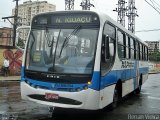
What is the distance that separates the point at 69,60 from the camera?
849 centimetres

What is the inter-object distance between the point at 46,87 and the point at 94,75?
1.35 metres

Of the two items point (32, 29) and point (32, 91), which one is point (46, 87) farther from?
point (32, 29)

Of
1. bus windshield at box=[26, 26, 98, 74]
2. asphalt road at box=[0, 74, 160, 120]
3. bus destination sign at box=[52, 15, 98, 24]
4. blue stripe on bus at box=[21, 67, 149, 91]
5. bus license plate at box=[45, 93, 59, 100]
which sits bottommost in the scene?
asphalt road at box=[0, 74, 160, 120]

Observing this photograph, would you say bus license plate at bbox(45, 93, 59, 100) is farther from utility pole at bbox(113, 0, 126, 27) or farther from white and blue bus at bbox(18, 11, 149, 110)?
utility pole at bbox(113, 0, 126, 27)

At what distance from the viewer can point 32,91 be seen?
8.70 metres

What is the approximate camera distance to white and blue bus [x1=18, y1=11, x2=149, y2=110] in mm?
8250

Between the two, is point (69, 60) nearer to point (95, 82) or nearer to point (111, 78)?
point (95, 82)

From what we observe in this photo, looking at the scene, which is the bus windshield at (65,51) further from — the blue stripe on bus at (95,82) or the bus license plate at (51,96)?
the bus license plate at (51,96)

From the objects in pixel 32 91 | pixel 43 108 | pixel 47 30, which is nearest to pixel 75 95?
pixel 32 91

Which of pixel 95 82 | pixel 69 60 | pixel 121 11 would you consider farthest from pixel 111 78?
pixel 121 11

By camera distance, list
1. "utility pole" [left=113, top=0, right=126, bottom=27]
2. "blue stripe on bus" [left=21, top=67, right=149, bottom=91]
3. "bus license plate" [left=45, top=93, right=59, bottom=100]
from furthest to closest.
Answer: "utility pole" [left=113, top=0, right=126, bottom=27], "bus license plate" [left=45, top=93, right=59, bottom=100], "blue stripe on bus" [left=21, top=67, right=149, bottom=91]

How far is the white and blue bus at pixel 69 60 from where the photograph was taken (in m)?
8.25

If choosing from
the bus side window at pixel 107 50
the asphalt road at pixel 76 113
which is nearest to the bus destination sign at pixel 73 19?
the bus side window at pixel 107 50

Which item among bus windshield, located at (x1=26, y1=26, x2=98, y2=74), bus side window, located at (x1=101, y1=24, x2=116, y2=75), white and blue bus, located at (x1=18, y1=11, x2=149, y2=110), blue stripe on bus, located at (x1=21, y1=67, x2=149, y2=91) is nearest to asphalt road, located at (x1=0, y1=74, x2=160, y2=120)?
white and blue bus, located at (x1=18, y1=11, x2=149, y2=110)
